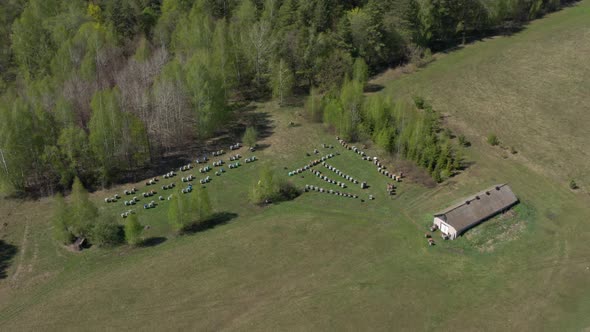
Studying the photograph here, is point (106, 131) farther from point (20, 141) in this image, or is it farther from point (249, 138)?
point (249, 138)

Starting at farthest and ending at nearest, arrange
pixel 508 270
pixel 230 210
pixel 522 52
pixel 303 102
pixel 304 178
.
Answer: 1. pixel 522 52
2. pixel 303 102
3. pixel 304 178
4. pixel 230 210
5. pixel 508 270

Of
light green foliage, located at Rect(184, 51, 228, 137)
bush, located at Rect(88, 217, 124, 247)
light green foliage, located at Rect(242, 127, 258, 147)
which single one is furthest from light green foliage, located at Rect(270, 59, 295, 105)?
bush, located at Rect(88, 217, 124, 247)

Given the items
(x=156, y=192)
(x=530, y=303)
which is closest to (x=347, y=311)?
(x=530, y=303)

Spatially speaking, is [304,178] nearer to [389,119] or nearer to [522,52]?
[389,119]

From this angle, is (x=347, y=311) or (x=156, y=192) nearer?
(x=347, y=311)

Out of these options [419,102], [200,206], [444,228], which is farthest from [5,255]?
→ [419,102]
